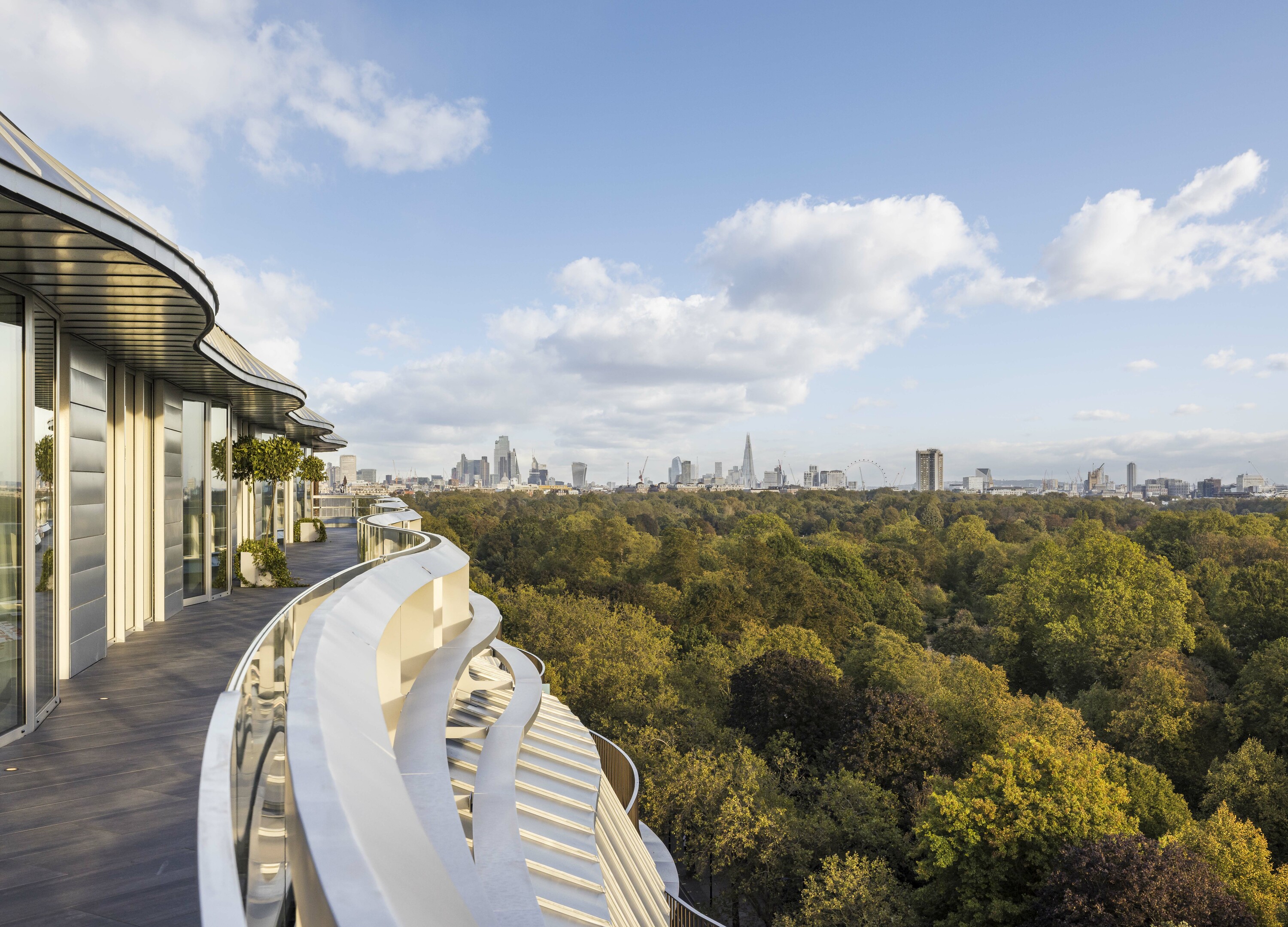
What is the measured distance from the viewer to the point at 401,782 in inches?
97.7

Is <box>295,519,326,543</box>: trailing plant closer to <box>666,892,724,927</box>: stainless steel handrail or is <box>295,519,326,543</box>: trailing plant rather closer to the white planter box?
the white planter box

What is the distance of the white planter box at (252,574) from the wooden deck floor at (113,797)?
23.5 ft

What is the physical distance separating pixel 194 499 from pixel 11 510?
826cm

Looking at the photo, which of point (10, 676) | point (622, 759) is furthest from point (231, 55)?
point (622, 759)

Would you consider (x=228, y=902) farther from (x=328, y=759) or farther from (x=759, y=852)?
(x=759, y=852)

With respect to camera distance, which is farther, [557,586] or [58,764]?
[557,586]

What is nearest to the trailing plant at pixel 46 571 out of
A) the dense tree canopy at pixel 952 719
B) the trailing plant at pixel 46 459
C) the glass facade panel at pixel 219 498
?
the trailing plant at pixel 46 459

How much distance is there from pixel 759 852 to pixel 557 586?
30.0 metres

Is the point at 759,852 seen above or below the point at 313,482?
below

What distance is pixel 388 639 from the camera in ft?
23.9

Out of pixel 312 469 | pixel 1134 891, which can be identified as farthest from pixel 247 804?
pixel 312 469

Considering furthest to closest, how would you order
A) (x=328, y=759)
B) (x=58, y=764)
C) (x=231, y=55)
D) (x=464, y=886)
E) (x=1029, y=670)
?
(x=1029, y=670), (x=231, y=55), (x=58, y=764), (x=464, y=886), (x=328, y=759)

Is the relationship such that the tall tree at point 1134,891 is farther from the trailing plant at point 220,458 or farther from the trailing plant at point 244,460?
the trailing plant at point 244,460

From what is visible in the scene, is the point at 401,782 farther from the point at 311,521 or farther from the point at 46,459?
the point at 311,521
